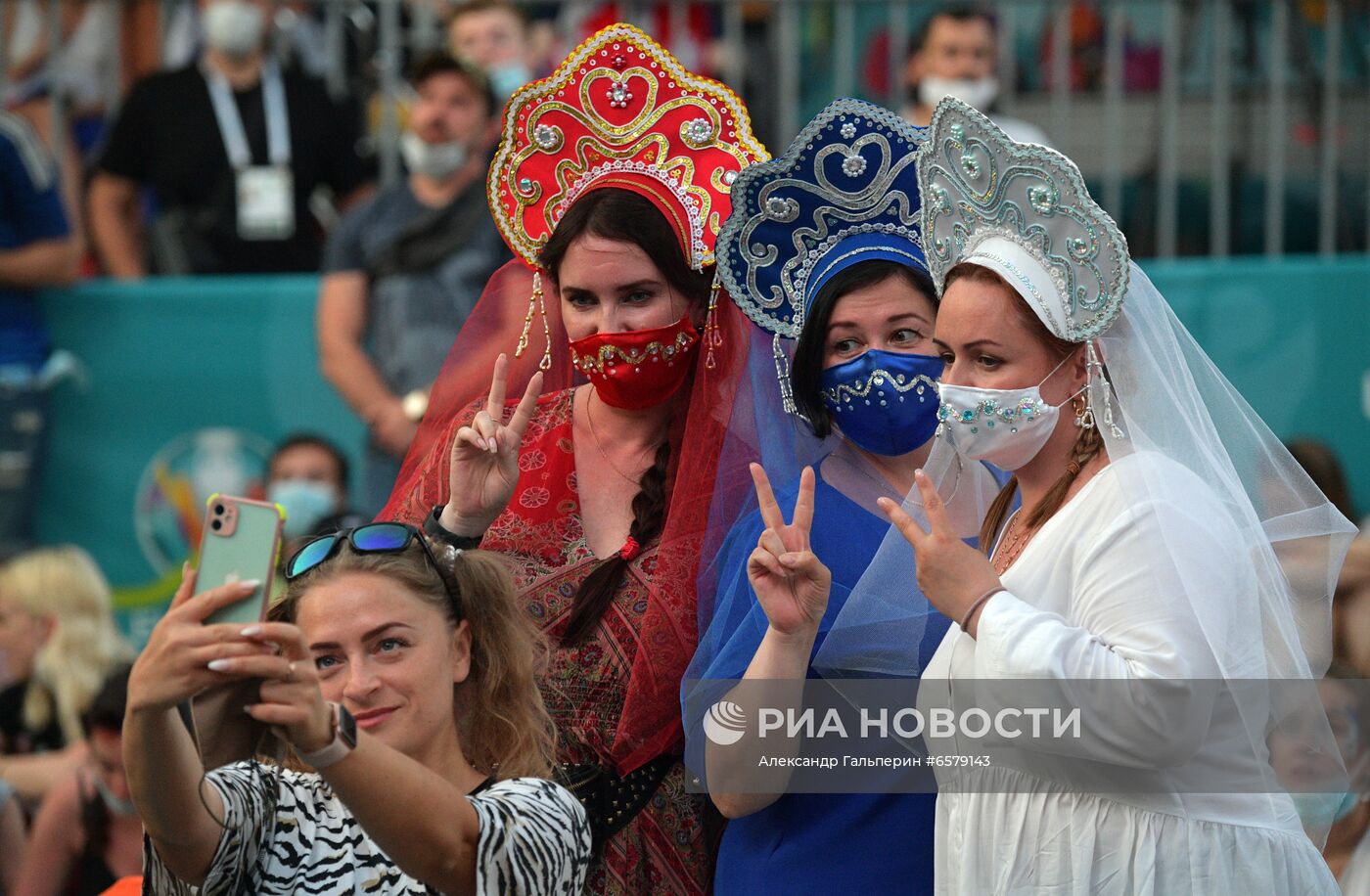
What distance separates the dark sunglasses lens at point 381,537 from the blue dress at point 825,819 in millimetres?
617

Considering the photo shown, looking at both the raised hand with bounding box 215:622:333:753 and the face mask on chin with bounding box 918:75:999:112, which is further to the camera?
the face mask on chin with bounding box 918:75:999:112

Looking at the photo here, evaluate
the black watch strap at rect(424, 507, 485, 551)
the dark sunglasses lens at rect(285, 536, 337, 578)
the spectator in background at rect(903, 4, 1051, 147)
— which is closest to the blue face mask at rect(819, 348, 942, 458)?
the black watch strap at rect(424, 507, 485, 551)

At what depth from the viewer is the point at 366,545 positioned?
323 cm

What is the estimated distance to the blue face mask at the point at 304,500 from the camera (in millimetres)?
6414

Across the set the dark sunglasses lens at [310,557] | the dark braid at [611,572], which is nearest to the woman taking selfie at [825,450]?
the dark braid at [611,572]

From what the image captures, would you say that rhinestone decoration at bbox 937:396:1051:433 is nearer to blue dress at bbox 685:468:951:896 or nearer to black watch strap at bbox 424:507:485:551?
blue dress at bbox 685:468:951:896

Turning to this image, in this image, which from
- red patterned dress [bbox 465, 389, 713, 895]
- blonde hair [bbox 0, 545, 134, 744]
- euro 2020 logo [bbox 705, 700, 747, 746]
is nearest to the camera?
euro 2020 logo [bbox 705, 700, 747, 746]

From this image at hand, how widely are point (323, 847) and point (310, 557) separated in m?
0.53

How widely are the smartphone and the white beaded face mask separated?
44.9 inches

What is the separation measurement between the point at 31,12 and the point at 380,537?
4.77 metres

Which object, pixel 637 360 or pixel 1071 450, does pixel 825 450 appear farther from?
pixel 1071 450

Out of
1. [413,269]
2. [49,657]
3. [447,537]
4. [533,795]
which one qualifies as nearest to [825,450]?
[447,537]

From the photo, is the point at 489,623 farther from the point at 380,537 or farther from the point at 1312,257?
the point at 1312,257

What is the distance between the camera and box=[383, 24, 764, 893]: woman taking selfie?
3.69 meters
